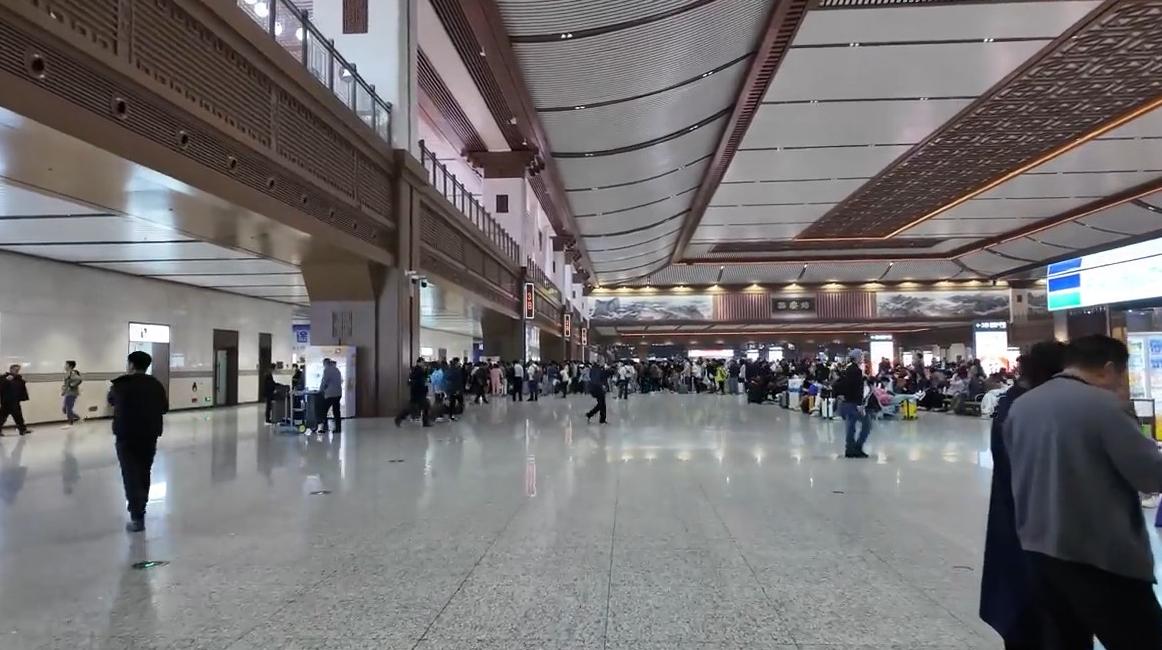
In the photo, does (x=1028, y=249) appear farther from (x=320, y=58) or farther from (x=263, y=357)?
(x=320, y=58)

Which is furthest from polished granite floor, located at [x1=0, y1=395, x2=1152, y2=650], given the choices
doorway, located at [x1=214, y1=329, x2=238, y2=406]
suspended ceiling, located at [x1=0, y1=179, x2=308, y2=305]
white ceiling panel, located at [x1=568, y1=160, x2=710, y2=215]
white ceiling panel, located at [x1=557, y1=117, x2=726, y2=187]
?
white ceiling panel, located at [x1=568, y1=160, x2=710, y2=215]

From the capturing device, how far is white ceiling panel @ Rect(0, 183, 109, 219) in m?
9.81

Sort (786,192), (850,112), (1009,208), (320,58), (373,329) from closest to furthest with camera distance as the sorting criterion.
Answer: (320,58) → (373,329) → (850,112) → (786,192) → (1009,208)

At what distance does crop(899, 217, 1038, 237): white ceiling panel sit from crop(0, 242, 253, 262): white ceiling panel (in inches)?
1158

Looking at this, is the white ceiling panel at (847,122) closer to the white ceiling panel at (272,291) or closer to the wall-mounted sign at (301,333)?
the white ceiling panel at (272,291)

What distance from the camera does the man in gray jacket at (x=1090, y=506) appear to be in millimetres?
2080

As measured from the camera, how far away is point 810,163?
23.5 meters

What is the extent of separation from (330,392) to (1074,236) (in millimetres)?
35703

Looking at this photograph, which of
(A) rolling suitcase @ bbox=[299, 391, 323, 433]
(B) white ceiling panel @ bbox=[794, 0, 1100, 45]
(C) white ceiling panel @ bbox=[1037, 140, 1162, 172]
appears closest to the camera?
(B) white ceiling panel @ bbox=[794, 0, 1100, 45]

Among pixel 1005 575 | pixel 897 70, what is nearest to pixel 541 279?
pixel 897 70

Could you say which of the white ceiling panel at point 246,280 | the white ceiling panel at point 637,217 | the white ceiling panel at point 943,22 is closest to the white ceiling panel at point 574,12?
the white ceiling panel at point 943,22

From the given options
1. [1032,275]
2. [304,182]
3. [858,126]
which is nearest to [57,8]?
[304,182]

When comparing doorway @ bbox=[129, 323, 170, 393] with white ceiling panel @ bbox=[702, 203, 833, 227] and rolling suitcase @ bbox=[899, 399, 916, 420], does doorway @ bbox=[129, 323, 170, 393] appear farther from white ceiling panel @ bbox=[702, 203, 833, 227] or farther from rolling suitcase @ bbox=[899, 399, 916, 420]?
white ceiling panel @ bbox=[702, 203, 833, 227]

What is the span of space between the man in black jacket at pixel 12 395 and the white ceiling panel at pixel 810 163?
1809cm
